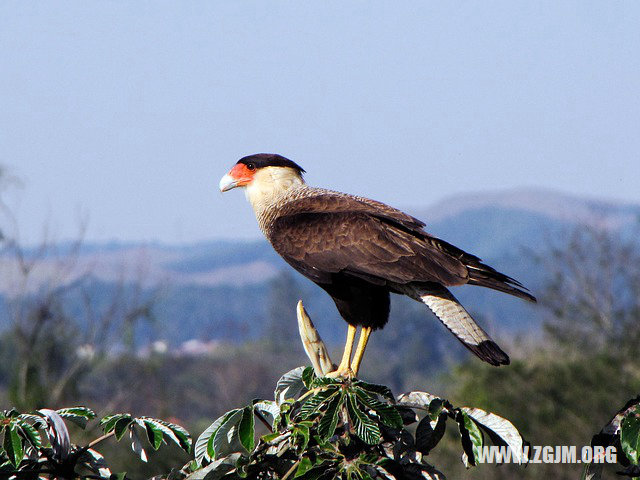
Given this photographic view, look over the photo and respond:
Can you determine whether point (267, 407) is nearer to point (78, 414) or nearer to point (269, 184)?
point (78, 414)

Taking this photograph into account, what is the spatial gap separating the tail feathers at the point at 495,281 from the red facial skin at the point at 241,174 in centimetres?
158

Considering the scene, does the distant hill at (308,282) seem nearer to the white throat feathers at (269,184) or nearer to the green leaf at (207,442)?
the white throat feathers at (269,184)

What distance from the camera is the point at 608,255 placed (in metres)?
29.0

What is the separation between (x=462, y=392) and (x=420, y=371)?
51.4 m

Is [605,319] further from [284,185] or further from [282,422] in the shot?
[282,422]

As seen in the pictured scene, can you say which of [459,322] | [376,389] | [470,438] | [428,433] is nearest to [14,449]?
[376,389]

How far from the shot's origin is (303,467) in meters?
2.55

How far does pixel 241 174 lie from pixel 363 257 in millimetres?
1125

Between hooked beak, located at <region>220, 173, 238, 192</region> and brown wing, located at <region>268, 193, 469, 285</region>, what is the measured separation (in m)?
0.49

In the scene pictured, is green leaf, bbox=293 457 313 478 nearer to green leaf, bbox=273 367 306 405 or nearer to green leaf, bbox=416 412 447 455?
green leaf, bbox=416 412 447 455

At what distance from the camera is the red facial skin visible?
17.6 ft

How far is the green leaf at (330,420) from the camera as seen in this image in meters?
2.64

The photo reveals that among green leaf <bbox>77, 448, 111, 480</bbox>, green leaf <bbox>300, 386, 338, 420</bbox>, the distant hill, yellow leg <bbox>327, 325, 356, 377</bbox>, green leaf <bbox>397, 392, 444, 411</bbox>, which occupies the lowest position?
the distant hill

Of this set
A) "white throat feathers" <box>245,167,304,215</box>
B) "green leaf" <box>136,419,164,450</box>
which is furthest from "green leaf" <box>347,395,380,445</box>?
"white throat feathers" <box>245,167,304,215</box>
